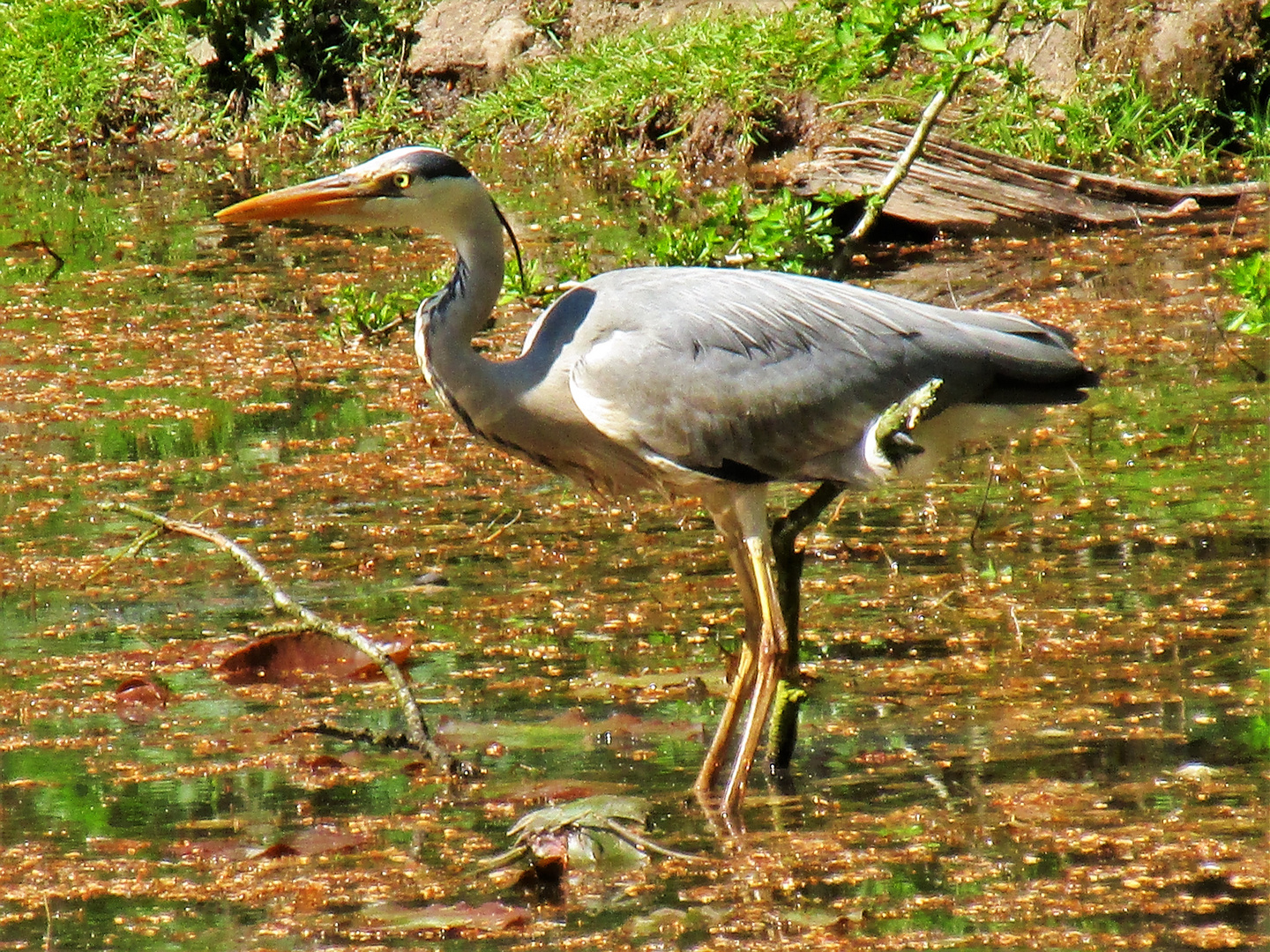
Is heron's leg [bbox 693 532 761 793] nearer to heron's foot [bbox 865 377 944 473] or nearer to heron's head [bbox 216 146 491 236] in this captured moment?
heron's foot [bbox 865 377 944 473]

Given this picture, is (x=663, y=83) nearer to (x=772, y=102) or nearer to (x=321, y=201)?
(x=772, y=102)

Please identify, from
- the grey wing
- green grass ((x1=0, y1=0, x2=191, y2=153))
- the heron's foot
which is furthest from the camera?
green grass ((x1=0, y1=0, x2=191, y2=153))

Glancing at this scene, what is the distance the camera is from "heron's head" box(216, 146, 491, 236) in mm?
4465

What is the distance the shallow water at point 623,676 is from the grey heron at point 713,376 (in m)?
0.47

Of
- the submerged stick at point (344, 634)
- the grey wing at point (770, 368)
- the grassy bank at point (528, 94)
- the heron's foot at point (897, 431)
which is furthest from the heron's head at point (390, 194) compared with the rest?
the grassy bank at point (528, 94)

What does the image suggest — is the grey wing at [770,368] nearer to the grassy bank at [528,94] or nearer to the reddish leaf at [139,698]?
the reddish leaf at [139,698]

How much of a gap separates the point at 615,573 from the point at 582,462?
92 centimetres

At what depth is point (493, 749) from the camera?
14.2 ft

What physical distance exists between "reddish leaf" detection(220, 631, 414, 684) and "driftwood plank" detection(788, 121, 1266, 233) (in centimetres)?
499

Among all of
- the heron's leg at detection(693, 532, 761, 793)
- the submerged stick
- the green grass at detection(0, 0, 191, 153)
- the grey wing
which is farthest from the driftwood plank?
the green grass at detection(0, 0, 191, 153)

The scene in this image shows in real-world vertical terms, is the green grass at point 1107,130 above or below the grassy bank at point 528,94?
above

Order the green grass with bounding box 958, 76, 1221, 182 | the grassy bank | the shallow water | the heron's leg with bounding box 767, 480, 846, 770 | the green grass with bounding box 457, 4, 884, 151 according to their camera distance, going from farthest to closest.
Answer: the green grass with bounding box 457, 4, 884, 151 < the grassy bank < the green grass with bounding box 958, 76, 1221, 182 < the heron's leg with bounding box 767, 480, 846, 770 < the shallow water

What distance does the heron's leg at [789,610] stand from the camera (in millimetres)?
4141

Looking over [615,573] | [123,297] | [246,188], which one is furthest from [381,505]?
[246,188]
